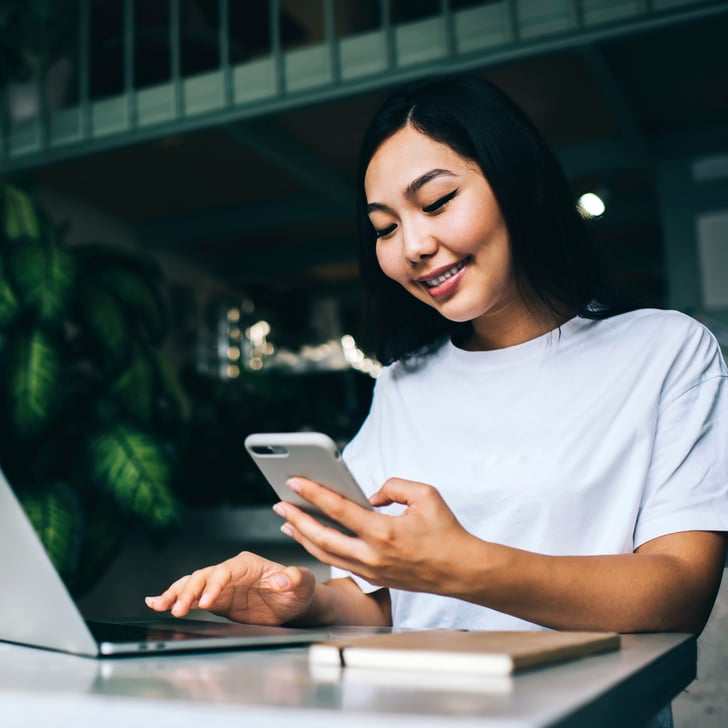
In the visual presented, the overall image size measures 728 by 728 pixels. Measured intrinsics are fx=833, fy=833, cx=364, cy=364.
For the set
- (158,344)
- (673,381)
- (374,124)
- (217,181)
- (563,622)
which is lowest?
(563,622)

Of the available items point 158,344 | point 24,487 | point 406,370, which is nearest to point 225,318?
point 158,344

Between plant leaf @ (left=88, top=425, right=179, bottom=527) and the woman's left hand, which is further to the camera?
plant leaf @ (left=88, top=425, right=179, bottom=527)

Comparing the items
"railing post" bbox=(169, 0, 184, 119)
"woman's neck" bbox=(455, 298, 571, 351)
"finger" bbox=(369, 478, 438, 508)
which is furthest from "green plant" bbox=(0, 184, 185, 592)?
"finger" bbox=(369, 478, 438, 508)

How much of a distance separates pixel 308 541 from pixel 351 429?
7.38ft

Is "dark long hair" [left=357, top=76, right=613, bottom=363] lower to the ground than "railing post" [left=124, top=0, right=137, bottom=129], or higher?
lower

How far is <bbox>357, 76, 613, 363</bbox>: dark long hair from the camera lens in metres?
1.20

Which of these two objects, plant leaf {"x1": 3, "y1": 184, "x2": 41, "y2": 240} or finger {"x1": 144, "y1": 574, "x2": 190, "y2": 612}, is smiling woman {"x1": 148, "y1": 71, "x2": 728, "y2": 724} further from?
plant leaf {"x1": 3, "y1": 184, "x2": 41, "y2": 240}

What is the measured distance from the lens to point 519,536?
1132 mm

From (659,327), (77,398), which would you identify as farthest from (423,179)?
(77,398)

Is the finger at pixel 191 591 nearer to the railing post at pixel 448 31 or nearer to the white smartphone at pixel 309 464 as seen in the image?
the white smartphone at pixel 309 464

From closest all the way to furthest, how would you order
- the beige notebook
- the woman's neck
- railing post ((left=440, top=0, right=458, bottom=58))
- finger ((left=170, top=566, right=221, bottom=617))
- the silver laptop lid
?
the beige notebook → the silver laptop lid → finger ((left=170, top=566, right=221, bottom=617)) → the woman's neck → railing post ((left=440, top=0, right=458, bottom=58))

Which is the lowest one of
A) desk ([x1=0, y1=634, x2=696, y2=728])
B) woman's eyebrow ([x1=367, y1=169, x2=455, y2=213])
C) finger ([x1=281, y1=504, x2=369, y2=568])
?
desk ([x1=0, y1=634, x2=696, y2=728])

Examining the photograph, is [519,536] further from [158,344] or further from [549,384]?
[158,344]

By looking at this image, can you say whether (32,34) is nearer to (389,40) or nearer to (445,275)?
(389,40)
